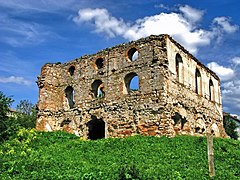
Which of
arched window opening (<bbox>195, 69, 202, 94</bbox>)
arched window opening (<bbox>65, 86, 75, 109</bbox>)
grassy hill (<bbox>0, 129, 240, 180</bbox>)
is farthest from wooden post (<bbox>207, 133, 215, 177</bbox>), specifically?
arched window opening (<bbox>65, 86, 75, 109</bbox>)

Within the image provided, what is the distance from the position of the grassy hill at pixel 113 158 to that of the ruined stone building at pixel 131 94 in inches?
76.1

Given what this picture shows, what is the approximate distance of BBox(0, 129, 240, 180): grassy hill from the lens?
351 inches

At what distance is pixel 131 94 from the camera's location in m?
16.0

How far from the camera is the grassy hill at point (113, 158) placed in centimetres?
891

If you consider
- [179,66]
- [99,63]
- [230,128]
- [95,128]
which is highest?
[99,63]

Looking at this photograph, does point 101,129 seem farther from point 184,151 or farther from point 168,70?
point 184,151

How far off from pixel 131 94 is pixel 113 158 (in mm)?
5210

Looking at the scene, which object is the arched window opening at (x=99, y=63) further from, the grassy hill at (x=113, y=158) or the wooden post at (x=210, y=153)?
the wooden post at (x=210, y=153)

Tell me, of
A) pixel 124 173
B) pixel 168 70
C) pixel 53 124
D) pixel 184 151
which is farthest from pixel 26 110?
pixel 124 173

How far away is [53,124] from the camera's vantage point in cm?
1923

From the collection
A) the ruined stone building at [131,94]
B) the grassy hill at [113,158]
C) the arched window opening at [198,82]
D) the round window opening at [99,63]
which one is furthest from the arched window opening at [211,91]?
the round window opening at [99,63]

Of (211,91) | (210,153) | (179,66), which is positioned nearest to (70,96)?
(179,66)

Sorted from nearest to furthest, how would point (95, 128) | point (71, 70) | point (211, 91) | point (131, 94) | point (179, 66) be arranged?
1. point (131, 94)
2. point (179, 66)
3. point (95, 128)
4. point (71, 70)
5. point (211, 91)

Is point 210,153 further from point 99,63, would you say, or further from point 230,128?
point 230,128
